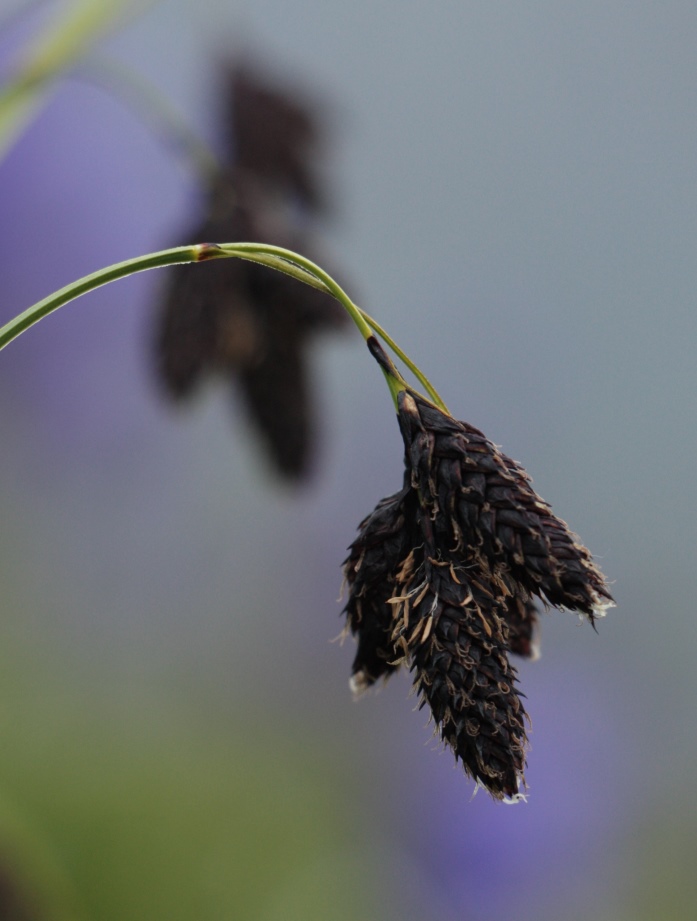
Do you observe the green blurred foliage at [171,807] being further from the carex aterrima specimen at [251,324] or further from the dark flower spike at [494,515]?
the dark flower spike at [494,515]

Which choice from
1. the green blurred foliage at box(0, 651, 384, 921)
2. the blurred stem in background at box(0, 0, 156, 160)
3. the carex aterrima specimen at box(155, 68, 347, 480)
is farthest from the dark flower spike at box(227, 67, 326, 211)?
the green blurred foliage at box(0, 651, 384, 921)

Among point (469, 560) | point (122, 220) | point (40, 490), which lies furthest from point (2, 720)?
point (469, 560)

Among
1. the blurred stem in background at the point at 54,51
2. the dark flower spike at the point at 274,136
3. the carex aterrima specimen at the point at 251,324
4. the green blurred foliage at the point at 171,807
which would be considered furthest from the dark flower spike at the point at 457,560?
the green blurred foliage at the point at 171,807

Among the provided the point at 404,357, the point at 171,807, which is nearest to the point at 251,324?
the point at 404,357

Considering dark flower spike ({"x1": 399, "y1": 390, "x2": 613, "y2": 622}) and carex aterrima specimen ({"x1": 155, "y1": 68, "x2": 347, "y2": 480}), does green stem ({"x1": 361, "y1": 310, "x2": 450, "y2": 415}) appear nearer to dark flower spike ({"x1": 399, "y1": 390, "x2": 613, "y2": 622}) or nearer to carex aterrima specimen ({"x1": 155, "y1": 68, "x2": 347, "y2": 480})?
dark flower spike ({"x1": 399, "y1": 390, "x2": 613, "y2": 622})

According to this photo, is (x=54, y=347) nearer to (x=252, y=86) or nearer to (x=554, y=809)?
(x=554, y=809)

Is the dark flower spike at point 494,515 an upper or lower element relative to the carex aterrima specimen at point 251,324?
lower
